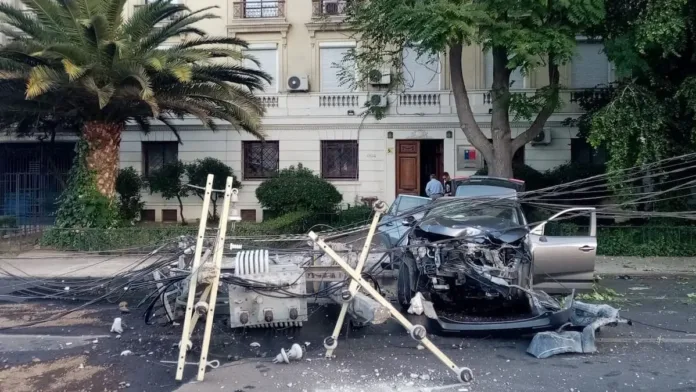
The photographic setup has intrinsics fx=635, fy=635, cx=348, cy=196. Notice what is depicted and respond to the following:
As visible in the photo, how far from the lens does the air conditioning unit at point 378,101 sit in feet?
73.9

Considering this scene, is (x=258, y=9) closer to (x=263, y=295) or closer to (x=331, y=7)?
(x=331, y=7)

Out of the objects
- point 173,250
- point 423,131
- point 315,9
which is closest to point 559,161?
point 423,131

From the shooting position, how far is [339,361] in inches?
277

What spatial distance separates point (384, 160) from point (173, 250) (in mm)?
15483

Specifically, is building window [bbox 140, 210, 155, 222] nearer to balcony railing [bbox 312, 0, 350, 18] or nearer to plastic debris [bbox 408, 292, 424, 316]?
balcony railing [bbox 312, 0, 350, 18]

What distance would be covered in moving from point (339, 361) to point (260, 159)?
59.7 feet

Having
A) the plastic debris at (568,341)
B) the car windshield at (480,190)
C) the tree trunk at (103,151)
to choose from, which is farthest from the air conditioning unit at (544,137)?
the plastic debris at (568,341)

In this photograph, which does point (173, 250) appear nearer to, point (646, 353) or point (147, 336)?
point (147, 336)

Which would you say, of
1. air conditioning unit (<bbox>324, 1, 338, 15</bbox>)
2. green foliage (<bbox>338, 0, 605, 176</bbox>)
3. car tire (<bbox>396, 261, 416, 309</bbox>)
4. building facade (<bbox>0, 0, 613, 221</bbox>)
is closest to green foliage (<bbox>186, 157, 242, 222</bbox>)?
building facade (<bbox>0, 0, 613, 221</bbox>)

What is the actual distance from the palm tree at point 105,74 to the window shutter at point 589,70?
38.9 ft

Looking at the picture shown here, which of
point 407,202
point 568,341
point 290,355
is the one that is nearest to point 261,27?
point 407,202

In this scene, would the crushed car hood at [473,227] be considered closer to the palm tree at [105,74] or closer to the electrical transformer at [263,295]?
the electrical transformer at [263,295]

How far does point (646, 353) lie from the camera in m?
7.27

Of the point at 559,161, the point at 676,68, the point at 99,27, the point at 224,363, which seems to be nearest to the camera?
the point at 224,363
